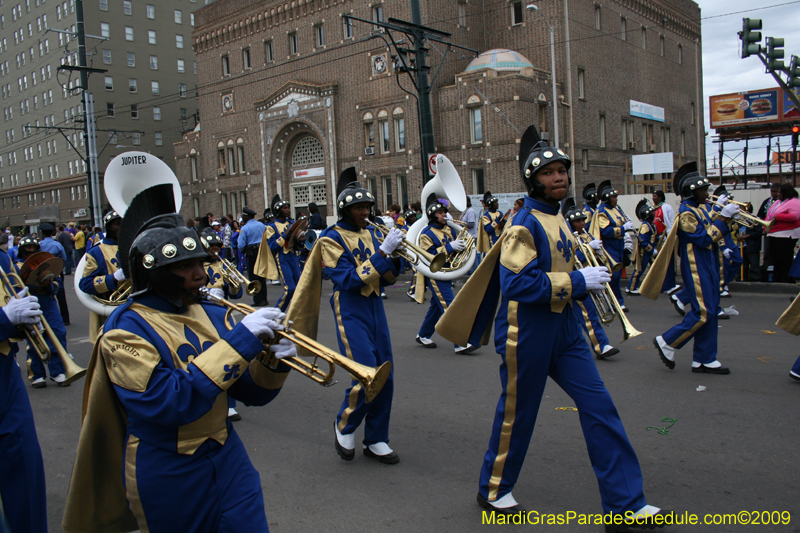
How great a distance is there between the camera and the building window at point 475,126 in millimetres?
27656

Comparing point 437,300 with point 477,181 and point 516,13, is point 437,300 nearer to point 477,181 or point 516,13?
point 477,181

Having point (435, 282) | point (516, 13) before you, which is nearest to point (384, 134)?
point (516, 13)

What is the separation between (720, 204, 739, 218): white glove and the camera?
7.18m

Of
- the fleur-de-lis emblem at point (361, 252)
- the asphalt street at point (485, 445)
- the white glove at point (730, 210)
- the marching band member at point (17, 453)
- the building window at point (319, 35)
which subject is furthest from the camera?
the building window at point (319, 35)

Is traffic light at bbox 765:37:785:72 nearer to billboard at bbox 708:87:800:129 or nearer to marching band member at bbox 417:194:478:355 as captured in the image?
marching band member at bbox 417:194:478:355

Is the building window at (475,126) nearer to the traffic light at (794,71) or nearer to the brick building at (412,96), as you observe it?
the brick building at (412,96)

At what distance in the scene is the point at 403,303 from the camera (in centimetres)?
1266

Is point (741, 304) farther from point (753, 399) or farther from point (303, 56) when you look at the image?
point (303, 56)

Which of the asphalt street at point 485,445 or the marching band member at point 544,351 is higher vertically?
the marching band member at point 544,351

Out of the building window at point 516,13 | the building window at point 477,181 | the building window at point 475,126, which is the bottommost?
the building window at point 477,181

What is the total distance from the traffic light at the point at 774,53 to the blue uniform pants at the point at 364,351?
492 inches

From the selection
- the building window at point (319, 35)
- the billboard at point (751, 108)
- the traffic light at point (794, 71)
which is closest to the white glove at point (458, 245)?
the traffic light at point (794, 71)

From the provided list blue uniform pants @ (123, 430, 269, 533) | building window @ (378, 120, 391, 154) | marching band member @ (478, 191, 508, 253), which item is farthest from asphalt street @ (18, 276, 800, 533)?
building window @ (378, 120, 391, 154)

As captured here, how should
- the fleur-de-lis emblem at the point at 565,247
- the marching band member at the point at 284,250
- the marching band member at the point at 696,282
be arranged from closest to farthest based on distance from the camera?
the fleur-de-lis emblem at the point at 565,247
the marching band member at the point at 696,282
the marching band member at the point at 284,250
